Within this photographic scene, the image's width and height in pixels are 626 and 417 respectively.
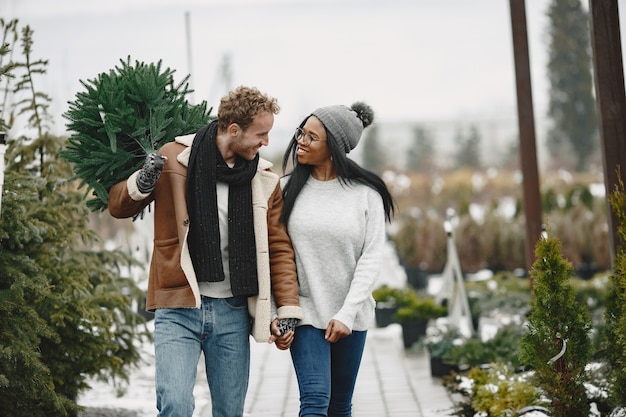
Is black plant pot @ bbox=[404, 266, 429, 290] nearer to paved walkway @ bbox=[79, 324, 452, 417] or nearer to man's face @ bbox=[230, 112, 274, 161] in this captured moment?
paved walkway @ bbox=[79, 324, 452, 417]

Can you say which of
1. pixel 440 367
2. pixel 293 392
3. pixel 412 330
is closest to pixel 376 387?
pixel 440 367

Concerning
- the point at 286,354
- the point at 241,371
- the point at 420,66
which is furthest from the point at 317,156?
the point at 420,66

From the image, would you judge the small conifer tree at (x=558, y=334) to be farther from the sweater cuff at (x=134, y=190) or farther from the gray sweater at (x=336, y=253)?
the sweater cuff at (x=134, y=190)

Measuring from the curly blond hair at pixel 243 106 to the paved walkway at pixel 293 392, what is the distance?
2.37 meters

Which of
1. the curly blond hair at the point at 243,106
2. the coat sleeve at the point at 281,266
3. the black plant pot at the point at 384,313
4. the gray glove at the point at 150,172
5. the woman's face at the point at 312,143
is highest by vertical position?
the curly blond hair at the point at 243,106

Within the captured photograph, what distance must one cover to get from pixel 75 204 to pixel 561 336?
2771 millimetres

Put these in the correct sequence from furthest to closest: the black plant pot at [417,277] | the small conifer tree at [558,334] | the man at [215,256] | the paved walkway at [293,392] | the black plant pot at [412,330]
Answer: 1. the black plant pot at [417,277]
2. the black plant pot at [412,330]
3. the paved walkway at [293,392]
4. the small conifer tree at [558,334]
5. the man at [215,256]

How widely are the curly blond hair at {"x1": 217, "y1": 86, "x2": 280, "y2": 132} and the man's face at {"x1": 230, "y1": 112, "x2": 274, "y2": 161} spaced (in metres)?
0.02

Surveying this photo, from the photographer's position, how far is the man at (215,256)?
3594 mm

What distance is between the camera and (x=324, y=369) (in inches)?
150

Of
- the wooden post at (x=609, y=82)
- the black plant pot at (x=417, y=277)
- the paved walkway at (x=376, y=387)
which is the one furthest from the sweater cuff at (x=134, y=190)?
the black plant pot at (x=417, y=277)

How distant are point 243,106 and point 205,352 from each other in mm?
921

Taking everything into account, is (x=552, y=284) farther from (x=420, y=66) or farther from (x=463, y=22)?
(x=463, y=22)

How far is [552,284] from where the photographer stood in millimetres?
4469
